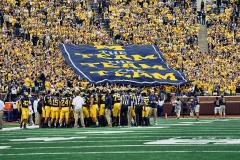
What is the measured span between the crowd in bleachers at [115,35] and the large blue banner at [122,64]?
1.06 m

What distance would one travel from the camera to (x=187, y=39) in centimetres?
4250

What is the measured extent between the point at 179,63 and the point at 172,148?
25809mm

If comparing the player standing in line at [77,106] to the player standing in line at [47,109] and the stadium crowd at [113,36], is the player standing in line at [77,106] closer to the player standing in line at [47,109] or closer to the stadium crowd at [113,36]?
the player standing in line at [47,109]

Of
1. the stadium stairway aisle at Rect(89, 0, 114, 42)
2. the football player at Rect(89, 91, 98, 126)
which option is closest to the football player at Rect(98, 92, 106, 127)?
the football player at Rect(89, 91, 98, 126)

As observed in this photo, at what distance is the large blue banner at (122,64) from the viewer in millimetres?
33531

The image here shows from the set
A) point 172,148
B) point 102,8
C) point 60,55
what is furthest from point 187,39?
point 172,148

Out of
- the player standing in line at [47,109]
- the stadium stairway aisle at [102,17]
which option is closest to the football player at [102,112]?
the player standing in line at [47,109]

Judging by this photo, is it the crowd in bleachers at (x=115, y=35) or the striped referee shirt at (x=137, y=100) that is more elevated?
the crowd in bleachers at (x=115, y=35)

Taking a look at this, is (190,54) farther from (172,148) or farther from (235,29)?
(172,148)

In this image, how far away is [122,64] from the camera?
35719 millimetres

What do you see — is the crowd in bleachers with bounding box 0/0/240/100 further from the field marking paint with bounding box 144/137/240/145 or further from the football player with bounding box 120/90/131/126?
the field marking paint with bounding box 144/137/240/145

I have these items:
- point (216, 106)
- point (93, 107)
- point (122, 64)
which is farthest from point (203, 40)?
point (93, 107)

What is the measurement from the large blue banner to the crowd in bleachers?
106 centimetres

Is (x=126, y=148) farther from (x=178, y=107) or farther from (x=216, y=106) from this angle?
(x=216, y=106)
